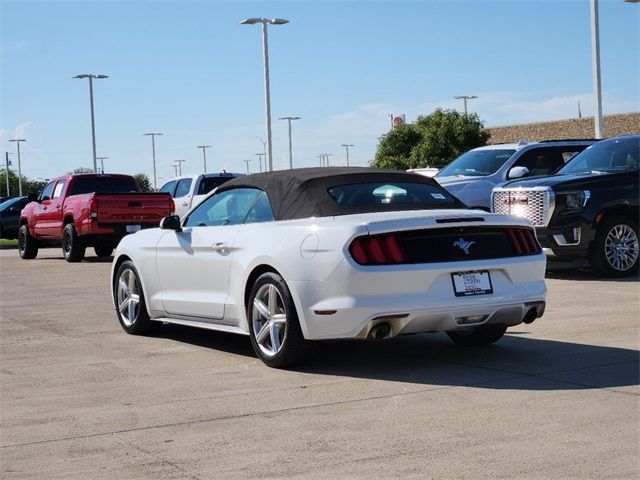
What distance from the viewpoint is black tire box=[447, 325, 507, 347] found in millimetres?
8802

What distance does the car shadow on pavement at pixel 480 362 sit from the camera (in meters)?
7.33

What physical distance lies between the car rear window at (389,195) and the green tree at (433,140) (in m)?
55.1

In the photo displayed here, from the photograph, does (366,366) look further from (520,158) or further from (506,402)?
(520,158)

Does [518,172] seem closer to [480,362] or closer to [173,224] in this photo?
[173,224]

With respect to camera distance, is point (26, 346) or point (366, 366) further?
point (26, 346)

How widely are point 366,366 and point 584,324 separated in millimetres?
2779

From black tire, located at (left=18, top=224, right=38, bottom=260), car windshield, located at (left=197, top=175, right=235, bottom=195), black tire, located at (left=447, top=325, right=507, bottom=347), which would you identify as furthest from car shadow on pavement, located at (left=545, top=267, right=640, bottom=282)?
black tire, located at (left=18, top=224, right=38, bottom=260)

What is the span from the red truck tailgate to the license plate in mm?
14864

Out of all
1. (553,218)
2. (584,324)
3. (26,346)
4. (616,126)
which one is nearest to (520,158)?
(553,218)

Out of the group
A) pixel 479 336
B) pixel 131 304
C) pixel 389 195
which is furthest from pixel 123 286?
pixel 479 336

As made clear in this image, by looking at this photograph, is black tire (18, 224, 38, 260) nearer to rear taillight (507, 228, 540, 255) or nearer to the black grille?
rear taillight (507, 228, 540, 255)

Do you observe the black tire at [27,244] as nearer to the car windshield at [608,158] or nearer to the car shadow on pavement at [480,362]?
the car windshield at [608,158]

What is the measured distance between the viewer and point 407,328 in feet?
24.9

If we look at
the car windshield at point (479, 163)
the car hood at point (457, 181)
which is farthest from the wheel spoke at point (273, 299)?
the car windshield at point (479, 163)
